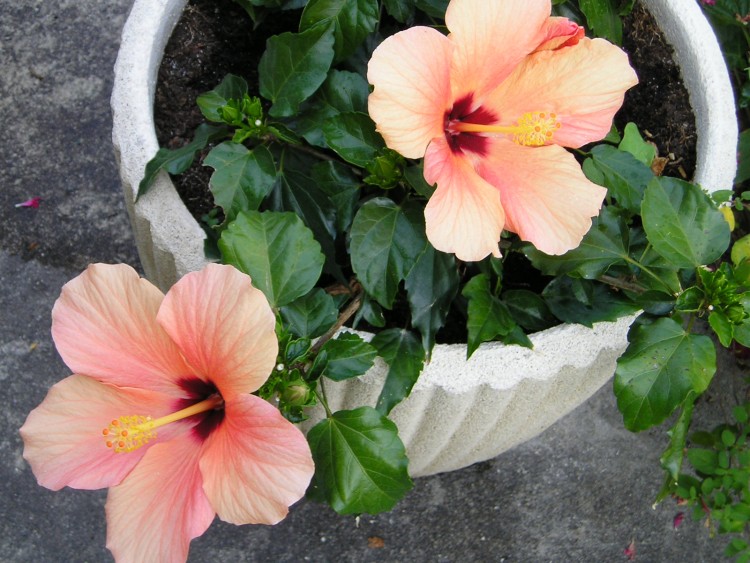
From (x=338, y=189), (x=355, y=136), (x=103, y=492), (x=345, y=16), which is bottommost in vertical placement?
(x=103, y=492)

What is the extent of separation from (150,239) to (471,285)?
52 centimetres

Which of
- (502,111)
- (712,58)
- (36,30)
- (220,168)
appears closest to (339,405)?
(220,168)

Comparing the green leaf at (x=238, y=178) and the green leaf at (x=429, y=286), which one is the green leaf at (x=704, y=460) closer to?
the green leaf at (x=429, y=286)

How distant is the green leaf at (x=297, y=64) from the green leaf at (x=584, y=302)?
1.53ft

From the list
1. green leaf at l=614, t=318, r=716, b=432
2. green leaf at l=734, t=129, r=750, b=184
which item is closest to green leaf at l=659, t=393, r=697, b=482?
green leaf at l=614, t=318, r=716, b=432

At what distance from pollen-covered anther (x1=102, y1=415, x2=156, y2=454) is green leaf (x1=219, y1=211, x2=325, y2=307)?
0.76ft

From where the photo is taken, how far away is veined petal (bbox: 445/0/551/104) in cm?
94

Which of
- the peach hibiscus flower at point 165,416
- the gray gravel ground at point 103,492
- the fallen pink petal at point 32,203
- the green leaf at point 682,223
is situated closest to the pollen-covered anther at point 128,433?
the peach hibiscus flower at point 165,416

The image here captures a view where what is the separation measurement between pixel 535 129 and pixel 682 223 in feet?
0.89

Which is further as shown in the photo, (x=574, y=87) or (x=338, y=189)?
(x=338, y=189)

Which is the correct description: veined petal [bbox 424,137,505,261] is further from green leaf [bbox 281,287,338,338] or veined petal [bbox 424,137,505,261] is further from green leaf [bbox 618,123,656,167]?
green leaf [bbox 618,123,656,167]

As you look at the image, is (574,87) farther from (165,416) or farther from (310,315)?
(165,416)

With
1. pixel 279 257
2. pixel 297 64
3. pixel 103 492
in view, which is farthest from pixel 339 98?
pixel 103 492

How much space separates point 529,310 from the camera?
1.25 m
